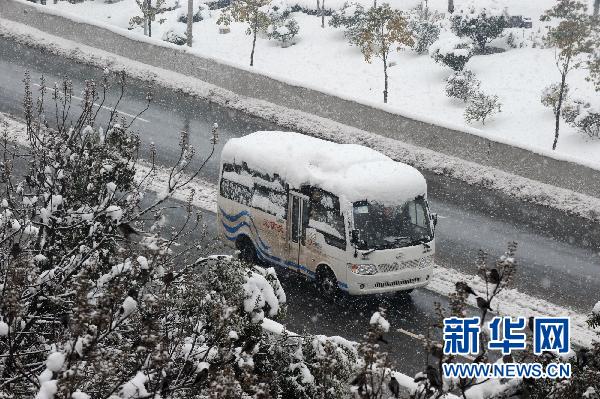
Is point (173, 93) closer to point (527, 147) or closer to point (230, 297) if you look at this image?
point (527, 147)

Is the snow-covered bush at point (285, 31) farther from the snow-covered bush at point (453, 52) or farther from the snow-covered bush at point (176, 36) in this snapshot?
the snow-covered bush at point (453, 52)

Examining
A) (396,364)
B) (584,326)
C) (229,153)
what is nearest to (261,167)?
(229,153)

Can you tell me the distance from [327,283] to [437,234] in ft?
15.5

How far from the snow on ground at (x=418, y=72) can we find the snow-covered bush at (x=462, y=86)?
1.30 ft

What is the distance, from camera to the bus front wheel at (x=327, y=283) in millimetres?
17342

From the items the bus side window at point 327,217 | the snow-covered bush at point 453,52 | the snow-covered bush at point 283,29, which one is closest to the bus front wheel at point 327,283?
the bus side window at point 327,217

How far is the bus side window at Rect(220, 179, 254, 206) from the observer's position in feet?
61.8

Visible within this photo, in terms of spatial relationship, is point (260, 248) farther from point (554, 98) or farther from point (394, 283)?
point (554, 98)

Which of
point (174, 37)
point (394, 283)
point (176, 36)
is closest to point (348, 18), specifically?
point (176, 36)

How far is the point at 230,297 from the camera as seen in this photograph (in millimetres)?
10352

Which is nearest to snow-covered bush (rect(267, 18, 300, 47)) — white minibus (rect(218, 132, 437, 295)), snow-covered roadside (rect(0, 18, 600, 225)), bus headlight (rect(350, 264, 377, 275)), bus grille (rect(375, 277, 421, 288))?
snow-covered roadside (rect(0, 18, 600, 225))

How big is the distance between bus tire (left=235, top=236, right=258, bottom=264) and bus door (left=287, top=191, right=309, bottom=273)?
1091 mm

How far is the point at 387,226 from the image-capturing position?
1705 cm

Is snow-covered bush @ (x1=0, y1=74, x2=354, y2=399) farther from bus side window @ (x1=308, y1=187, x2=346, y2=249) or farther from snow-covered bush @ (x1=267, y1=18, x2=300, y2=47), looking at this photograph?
snow-covered bush @ (x1=267, y1=18, x2=300, y2=47)
